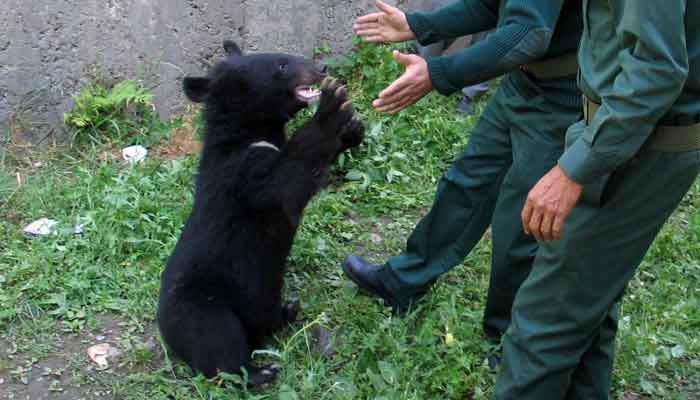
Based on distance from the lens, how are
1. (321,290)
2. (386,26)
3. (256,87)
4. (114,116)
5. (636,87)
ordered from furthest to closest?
(114,116)
(321,290)
(386,26)
(256,87)
(636,87)

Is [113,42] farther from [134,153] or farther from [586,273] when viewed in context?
[586,273]

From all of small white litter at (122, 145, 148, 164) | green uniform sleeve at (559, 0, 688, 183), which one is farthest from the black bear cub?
small white litter at (122, 145, 148, 164)

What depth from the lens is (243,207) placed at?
4.29 meters

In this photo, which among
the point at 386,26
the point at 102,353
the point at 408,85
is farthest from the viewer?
the point at 386,26

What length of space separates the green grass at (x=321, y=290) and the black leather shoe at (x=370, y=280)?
7 cm

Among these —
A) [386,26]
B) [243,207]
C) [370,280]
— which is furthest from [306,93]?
[370,280]

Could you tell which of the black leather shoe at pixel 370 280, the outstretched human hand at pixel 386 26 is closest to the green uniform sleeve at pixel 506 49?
A: the outstretched human hand at pixel 386 26

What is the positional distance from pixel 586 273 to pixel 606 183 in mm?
369

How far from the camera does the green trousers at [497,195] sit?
4.00 metres

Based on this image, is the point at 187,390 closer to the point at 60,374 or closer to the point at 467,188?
the point at 60,374

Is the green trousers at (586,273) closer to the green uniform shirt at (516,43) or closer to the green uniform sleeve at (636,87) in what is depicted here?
the green uniform sleeve at (636,87)

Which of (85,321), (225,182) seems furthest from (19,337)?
(225,182)

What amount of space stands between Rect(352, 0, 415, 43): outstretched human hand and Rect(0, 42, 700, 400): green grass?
1491mm

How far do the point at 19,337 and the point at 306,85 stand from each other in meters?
2.17
